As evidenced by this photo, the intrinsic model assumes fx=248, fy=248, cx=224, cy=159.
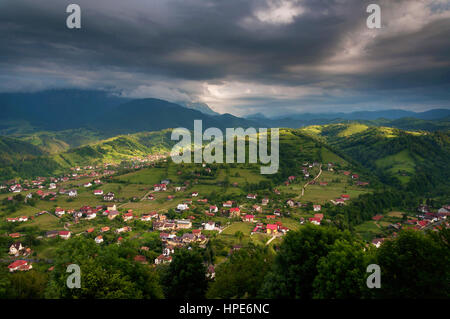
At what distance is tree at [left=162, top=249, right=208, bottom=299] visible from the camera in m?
22.7

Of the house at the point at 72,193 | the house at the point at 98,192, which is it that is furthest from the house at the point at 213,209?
the house at the point at 72,193

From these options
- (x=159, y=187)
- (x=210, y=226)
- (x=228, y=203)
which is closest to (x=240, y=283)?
(x=210, y=226)

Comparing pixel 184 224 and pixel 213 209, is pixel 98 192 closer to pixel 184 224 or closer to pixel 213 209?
Result: pixel 213 209

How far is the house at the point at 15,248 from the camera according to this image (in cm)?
4675

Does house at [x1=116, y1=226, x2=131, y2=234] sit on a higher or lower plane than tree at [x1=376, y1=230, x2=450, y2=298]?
lower

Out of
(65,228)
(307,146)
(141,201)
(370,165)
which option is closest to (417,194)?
(370,165)

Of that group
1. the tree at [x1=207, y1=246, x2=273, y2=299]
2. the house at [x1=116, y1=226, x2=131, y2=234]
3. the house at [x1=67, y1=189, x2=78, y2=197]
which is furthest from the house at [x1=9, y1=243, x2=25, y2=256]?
the tree at [x1=207, y1=246, x2=273, y2=299]

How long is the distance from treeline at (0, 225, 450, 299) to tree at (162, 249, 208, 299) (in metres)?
0.08

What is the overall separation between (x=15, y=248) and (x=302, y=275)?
183 feet

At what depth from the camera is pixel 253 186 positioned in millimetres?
91188

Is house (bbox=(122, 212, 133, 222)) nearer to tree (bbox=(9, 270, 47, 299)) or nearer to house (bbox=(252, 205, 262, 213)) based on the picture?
house (bbox=(252, 205, 262, 213))

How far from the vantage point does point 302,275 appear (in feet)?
52.6

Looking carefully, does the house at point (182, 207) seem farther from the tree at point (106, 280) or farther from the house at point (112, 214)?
the tree at point (106, 280)

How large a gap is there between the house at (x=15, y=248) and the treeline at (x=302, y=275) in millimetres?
32712
